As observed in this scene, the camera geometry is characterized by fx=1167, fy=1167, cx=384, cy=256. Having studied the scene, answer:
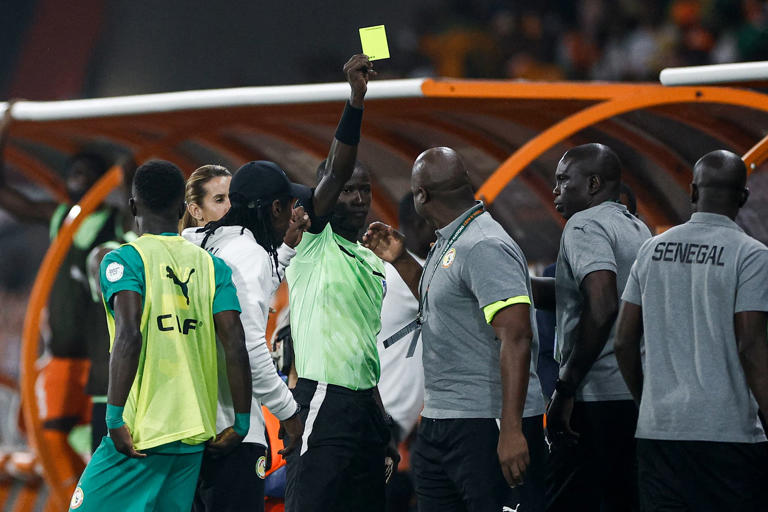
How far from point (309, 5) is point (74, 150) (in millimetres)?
9246

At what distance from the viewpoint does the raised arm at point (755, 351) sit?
373 cm

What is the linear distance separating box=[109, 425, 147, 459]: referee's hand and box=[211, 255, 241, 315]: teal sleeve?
48 cm

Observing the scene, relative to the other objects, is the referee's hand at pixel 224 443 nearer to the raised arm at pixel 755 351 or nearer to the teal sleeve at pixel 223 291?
the teal sleeve at pixel 223 291

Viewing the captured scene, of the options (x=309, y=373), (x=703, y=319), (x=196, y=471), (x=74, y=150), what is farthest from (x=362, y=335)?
(x=74, y=150)

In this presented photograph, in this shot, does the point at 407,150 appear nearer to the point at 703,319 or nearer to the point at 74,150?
the point at 74,150

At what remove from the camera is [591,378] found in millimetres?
4410

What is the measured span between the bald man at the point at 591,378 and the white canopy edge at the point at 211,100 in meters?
1.81

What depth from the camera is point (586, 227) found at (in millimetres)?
4348

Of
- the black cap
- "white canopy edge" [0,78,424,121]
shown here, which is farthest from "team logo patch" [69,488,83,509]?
"white canopy edge" [0,78,424,121]

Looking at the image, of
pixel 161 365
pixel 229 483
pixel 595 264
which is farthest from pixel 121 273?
pixel 595 264

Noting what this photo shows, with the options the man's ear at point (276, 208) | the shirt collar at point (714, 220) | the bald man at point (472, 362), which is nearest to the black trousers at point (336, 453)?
the bald man at point (472, 362)

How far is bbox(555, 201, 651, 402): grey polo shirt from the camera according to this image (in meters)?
4.29

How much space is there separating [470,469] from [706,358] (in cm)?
86

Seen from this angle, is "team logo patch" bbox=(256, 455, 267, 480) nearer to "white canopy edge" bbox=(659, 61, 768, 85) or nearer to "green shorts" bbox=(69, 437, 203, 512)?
"green shorts" bbox=(69, 437, 203, 512)
